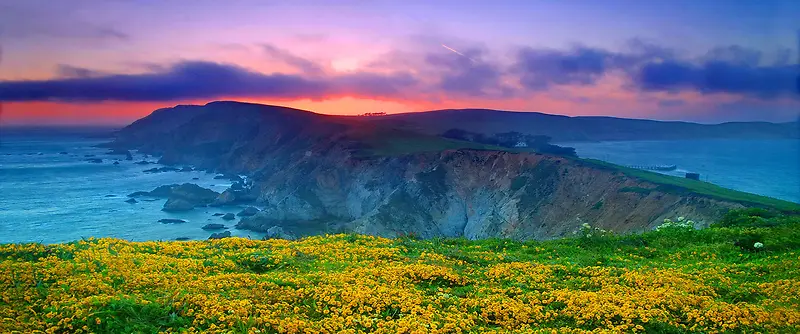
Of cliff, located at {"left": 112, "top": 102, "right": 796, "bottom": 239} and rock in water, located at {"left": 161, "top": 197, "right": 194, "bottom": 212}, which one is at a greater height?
cliff, located at {"left": 112, "top": 102, "right": 796, "bottom": 239}

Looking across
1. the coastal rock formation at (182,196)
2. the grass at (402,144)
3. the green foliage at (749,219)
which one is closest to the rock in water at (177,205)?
the coastal rock formation at (182,196)

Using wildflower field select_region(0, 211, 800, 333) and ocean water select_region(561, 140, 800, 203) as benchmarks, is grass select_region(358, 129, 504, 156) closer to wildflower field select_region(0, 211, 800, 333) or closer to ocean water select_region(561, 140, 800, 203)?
ocean water select_region(561, 140, 800, 203)

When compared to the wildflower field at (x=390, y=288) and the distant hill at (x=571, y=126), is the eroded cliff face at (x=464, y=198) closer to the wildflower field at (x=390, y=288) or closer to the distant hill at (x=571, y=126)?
the wildflower field at (x=390, y=288)

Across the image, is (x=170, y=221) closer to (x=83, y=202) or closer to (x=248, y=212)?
(x=248, y=212)

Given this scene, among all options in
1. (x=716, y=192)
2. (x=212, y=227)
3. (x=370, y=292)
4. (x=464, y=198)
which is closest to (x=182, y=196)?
(x=212, y=227)

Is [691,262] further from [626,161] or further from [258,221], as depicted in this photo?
[626,161]

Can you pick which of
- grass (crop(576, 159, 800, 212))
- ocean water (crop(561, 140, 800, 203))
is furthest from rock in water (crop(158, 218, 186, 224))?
ocean water (crop(561, 140, 800, 203))
